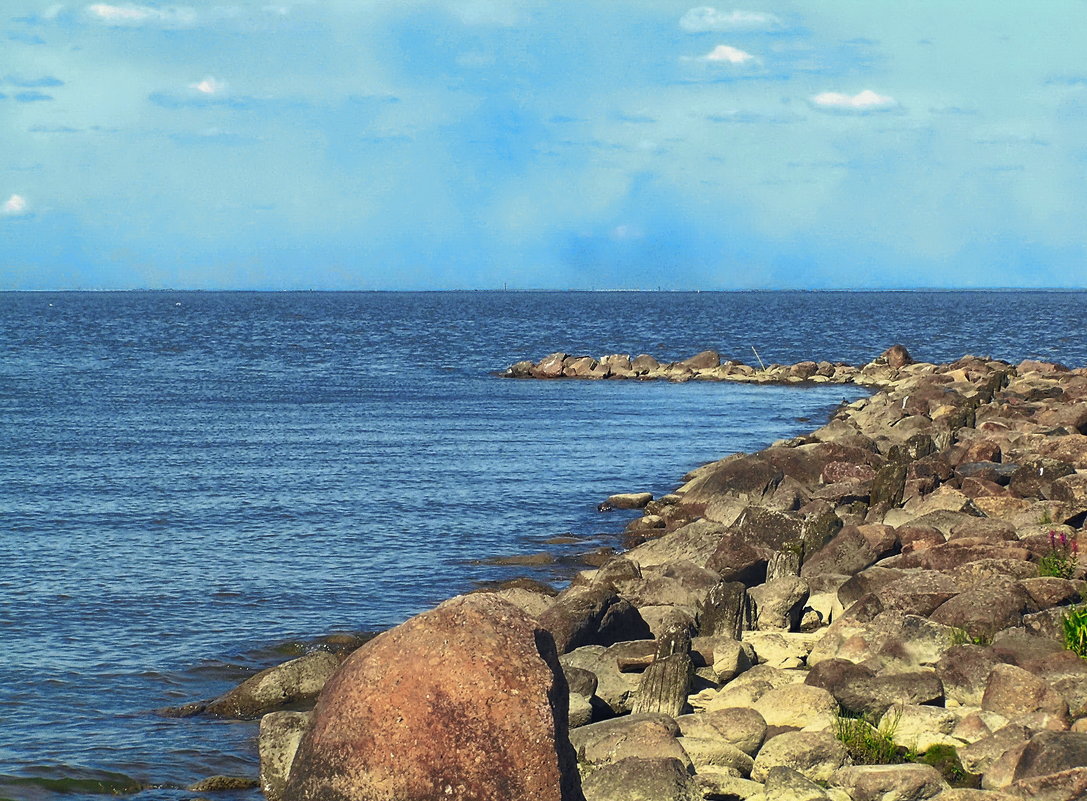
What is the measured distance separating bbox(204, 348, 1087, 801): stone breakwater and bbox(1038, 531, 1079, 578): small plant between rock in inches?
1.8

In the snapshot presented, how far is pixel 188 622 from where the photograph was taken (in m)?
15.1

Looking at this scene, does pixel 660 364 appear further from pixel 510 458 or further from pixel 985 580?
pixel 985 580

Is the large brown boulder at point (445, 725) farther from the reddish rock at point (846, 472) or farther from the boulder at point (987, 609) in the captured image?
the reddish rock at point (846, 472)

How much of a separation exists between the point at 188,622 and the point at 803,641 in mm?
7067

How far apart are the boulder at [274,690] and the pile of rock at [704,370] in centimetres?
4169

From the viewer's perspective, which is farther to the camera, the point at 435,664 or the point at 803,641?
the point at 803,641

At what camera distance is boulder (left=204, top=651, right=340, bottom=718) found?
12.1 meters

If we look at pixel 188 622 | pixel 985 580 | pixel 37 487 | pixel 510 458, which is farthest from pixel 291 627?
pixel 510 458

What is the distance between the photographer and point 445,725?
6816mm

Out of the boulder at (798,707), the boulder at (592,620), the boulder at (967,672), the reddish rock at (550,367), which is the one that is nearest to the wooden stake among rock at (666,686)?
the boulder at (798,707)

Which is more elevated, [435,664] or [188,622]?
[435,664]

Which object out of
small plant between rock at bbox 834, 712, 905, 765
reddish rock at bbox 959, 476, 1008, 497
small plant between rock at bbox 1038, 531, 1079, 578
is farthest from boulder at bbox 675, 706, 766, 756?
reddish rock at bbox 959, 476, 1008, 497

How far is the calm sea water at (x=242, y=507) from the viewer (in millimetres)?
12414

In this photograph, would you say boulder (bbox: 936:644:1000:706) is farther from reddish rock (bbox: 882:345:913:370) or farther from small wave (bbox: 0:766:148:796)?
reddish rock (bbox: 882:345:913:370)
